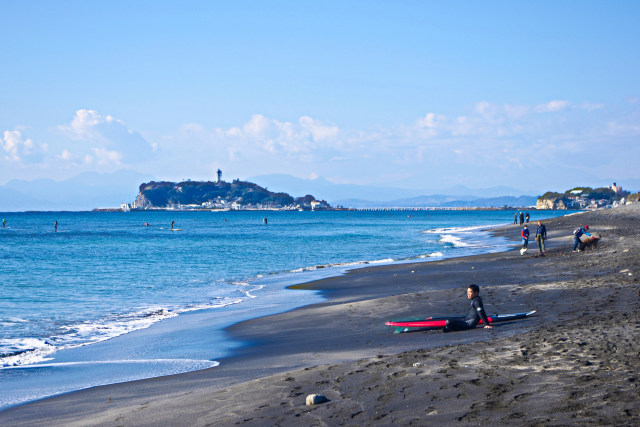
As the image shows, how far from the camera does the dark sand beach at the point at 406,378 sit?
6441 mm

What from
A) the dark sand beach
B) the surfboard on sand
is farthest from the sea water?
the surfboard on sand

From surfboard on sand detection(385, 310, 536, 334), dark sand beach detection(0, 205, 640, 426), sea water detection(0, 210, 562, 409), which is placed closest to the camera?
dark sand beach detection(0, 205, 640, 426)

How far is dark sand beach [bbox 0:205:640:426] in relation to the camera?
6441 mm

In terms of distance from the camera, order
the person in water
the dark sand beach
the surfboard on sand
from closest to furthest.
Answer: the dark sand beach < the person in water < the surfboard on sand

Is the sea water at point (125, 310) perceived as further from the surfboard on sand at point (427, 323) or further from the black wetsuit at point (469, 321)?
the black wetsuit at point (469, 321)

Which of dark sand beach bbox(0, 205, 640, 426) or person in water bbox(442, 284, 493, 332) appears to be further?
person in water bbox(442, 284, 493, 332)

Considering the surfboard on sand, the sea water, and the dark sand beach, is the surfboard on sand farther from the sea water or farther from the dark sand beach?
the sea water

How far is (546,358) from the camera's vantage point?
330 inches

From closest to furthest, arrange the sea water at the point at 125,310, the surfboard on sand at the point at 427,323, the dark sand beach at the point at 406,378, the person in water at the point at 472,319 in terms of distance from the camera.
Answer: the dark sand beach at the point at 406,378 → the sea water at the point at 125,310 → the person in water at the point at 472,319 → the surfboard on sand at the point at 427,323

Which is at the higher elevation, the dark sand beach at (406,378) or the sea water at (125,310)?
the dark sand beach at (406,378)

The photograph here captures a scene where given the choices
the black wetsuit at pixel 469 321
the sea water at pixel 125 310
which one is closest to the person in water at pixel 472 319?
the black wetsuit at pixel 469 321

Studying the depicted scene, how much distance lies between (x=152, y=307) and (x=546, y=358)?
14.7 metres

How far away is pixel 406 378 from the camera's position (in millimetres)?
7844

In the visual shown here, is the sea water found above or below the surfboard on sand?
below
